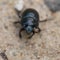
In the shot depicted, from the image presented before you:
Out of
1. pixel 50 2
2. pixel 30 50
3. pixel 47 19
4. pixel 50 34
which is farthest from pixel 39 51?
pixel 50 2

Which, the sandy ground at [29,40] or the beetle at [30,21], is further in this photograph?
the beetle at [30,21]

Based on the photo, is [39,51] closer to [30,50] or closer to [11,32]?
[30,50]

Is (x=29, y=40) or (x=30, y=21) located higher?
(x=30, y=21)

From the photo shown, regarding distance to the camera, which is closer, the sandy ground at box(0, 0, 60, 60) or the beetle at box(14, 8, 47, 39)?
the sandy ground at box(0, 0, 60, 60)
